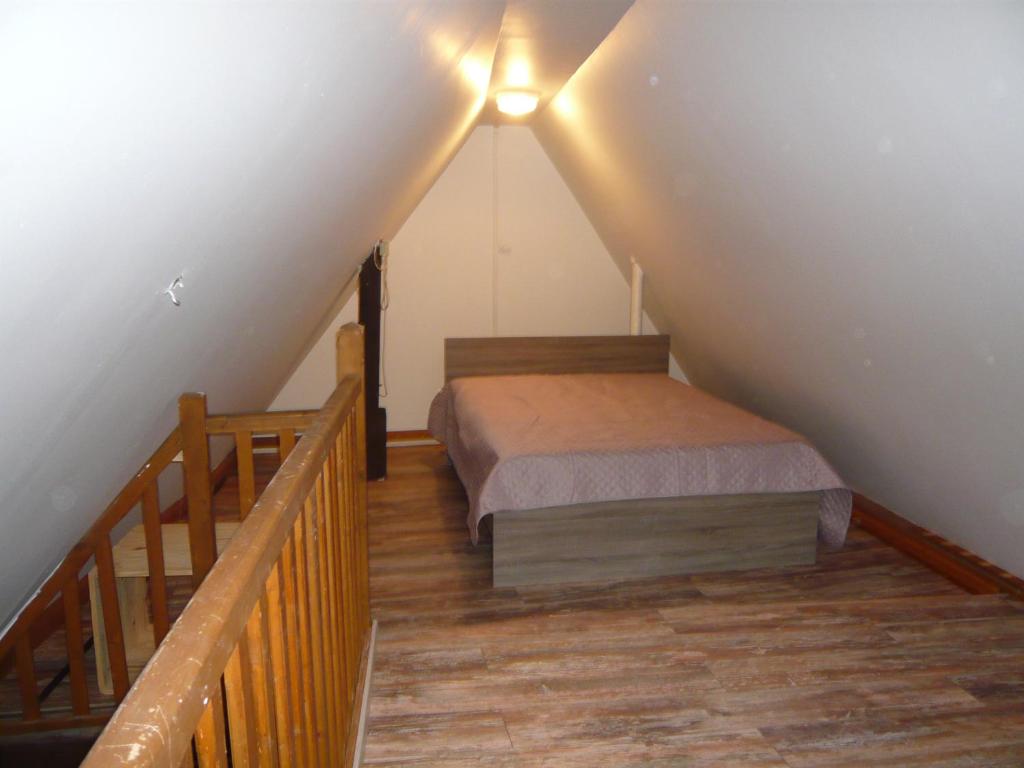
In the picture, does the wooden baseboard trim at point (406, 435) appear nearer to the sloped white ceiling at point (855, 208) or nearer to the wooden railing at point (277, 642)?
the sloped white ceiling at point (855, 208)

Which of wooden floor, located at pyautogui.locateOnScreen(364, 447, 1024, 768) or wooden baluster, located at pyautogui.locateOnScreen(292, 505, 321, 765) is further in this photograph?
wooden floor, located at pyautogui.locateOnScreen(364, 447, 1024, 768)

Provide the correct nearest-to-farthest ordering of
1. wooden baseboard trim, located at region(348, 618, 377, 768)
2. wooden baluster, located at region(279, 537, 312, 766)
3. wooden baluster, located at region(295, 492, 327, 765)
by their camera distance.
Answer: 1. wooden baluster, located at region(279, 537, 312, 766)
2. wooden baluster, located at region(295, 492, 327, 765)
3. wooden baseboard trim, located at region(348, 618, 377, 768)

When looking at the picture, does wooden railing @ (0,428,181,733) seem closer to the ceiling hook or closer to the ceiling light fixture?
the ceiling hook

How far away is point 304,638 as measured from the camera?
1219mm

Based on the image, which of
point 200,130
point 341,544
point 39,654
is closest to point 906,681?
point 341,544

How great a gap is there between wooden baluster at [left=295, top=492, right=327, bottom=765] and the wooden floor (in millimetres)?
517

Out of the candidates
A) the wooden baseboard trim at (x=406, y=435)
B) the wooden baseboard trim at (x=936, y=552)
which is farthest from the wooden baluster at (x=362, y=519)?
the wooden baseboard trim at (x=406, y=435)

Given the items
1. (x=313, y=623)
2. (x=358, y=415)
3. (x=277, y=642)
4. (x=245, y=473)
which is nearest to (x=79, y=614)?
(x=245, y=473)

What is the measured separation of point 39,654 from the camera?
8.36 ft

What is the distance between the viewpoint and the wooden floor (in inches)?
74.2

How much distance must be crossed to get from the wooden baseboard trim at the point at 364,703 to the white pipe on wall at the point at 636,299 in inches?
112

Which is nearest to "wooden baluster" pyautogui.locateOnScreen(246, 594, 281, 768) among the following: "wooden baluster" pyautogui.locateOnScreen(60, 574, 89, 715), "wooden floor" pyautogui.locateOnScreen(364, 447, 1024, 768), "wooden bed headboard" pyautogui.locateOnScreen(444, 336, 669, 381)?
"wooden floor" pyautogui.locateOnScreen(364, 447, 1024, 768)

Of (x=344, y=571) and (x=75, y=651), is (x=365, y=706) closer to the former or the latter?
(x=344, y=571)

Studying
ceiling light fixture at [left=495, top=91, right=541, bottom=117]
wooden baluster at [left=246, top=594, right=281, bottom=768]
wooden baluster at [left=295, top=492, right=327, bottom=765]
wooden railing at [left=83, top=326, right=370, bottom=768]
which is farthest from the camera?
ceiling light fixture at [left=495, top=91, right=541, bottom=117]
